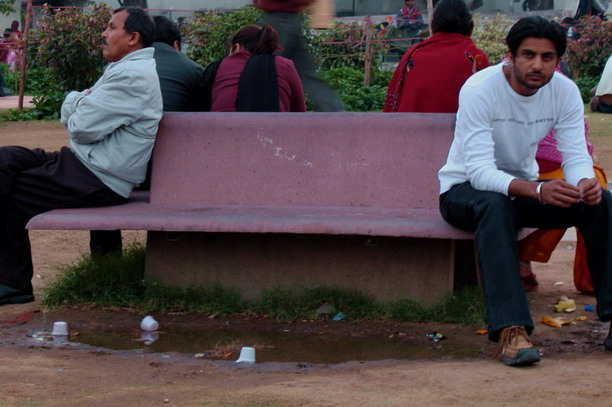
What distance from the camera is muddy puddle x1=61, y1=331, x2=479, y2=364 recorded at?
14.4 feet

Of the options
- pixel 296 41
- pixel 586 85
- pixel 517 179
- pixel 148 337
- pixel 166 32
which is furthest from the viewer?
pixel 586 85

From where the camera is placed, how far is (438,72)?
6.12 meters

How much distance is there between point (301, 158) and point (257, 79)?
4.10 feet

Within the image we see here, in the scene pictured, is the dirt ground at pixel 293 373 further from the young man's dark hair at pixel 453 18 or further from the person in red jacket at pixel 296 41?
the person in red jacket at pixel 296 41

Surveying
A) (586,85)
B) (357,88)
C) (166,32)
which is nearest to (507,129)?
(166,32)

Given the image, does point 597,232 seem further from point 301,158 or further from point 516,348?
point 301,158

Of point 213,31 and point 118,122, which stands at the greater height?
point 118,122

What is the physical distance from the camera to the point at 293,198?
5.16m

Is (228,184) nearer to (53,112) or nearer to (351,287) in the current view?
(351,287)

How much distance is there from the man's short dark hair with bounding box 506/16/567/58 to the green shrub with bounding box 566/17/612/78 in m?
15.2

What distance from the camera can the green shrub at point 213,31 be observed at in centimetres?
1511

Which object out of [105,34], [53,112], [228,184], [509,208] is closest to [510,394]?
[509,208]

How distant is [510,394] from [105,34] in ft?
9.77

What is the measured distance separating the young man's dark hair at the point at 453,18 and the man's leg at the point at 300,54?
93 cm
